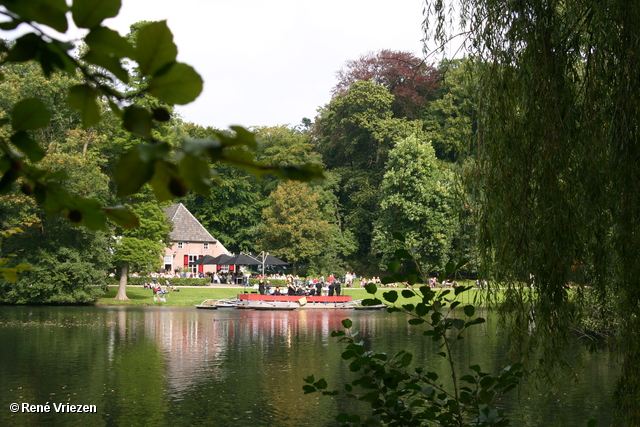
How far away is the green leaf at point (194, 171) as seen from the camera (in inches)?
29.7

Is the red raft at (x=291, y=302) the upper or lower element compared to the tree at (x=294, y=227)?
lower

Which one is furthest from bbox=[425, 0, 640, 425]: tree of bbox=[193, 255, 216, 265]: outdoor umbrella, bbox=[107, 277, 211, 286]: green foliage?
bbox=[193, 255, 216, 265]: outdoor umbrella

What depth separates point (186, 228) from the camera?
5766 cm

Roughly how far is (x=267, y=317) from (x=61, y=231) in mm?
12711

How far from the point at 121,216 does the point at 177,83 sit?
0.30 m

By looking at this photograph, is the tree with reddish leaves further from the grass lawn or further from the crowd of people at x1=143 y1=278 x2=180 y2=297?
the crowd of people at x1=143 y1=278 x2=180 y2=297

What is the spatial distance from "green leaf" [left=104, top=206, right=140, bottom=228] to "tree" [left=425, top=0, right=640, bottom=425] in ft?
15.7

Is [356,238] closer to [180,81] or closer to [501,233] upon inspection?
[501,233]

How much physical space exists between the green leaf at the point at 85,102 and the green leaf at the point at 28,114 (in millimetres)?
42

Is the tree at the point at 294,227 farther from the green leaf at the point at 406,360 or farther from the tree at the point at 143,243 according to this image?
the green leaf at the point at 406,360

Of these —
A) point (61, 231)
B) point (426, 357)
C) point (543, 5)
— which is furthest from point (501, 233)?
point (61, 231)

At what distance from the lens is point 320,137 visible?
6184 cm

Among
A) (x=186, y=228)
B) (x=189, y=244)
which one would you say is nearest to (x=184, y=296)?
(x=189, y=244)

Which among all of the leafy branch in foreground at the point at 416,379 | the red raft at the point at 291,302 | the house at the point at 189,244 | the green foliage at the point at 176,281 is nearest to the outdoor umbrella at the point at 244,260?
the green foliage at the point at 176,281
